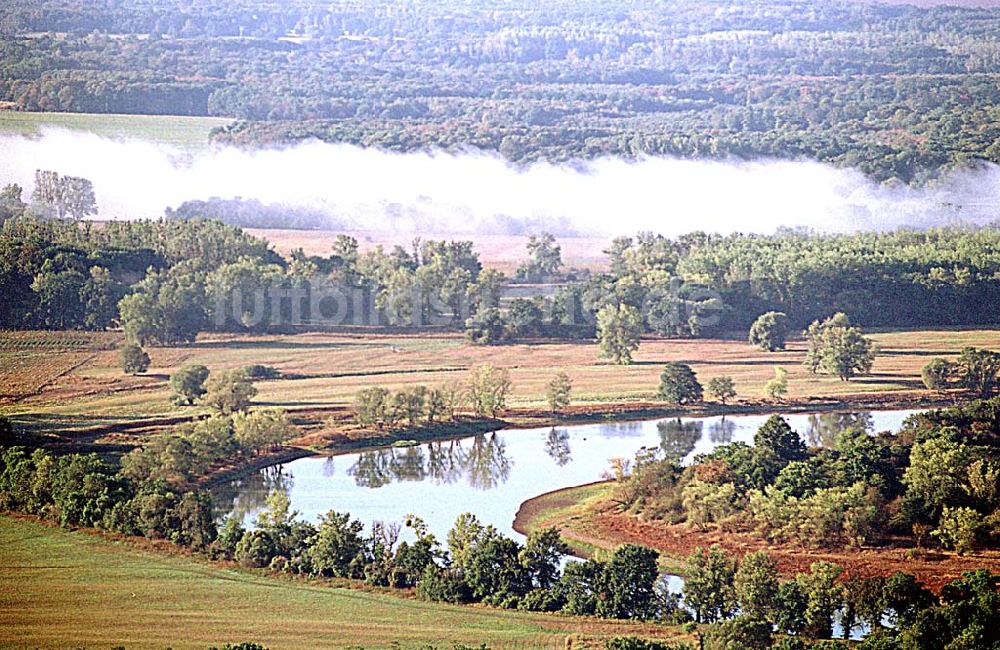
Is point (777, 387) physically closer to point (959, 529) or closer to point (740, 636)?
point (959, 529)

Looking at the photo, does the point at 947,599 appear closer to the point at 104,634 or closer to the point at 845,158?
the point at 104,634

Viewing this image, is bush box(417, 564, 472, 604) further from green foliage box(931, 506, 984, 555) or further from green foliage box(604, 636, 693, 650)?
green foliage box(931, 506, 984, 555)

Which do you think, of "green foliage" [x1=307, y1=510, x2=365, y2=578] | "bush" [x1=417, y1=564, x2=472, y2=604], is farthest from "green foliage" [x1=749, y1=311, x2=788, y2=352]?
"bush" [x1=417, y1=564, x2=472, y2=604]

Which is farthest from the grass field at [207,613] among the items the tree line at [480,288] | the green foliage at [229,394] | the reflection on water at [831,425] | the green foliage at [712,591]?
the tree line at [480,288]

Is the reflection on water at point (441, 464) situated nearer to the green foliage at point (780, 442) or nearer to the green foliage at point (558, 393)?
the green foliage at point (558, 393)


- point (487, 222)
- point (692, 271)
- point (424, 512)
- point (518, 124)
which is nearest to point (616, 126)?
point (518, 124)
